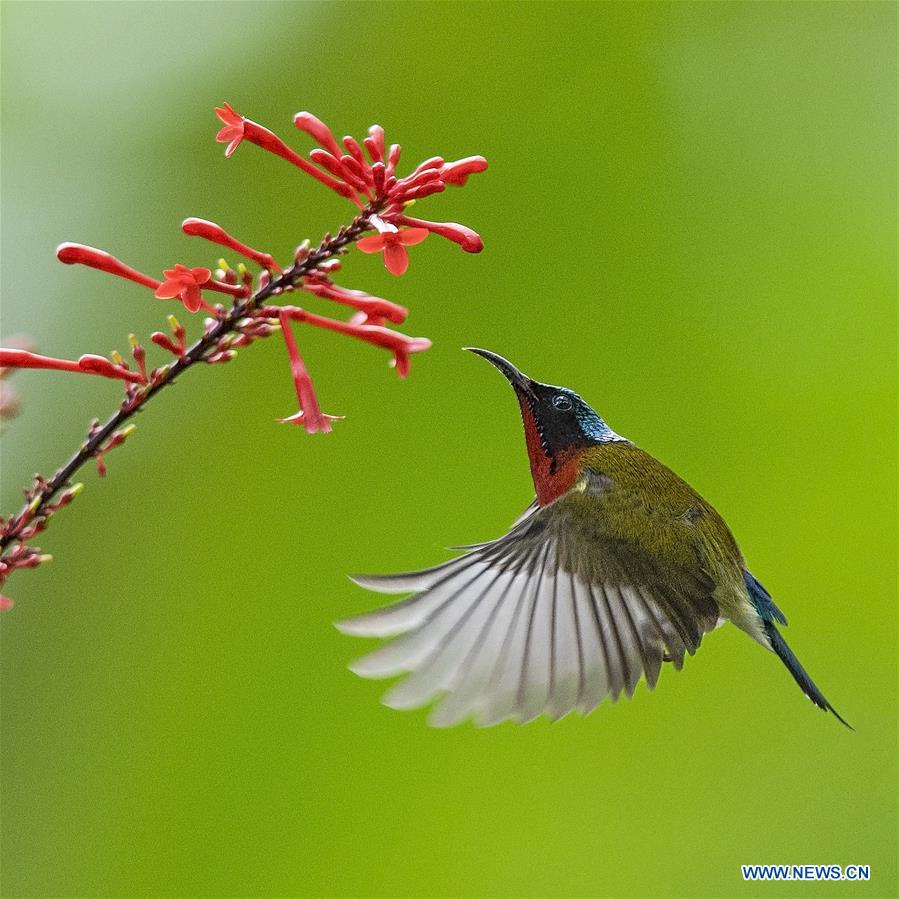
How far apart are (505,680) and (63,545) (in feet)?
10.3

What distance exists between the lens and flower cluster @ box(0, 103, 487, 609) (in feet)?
5.61

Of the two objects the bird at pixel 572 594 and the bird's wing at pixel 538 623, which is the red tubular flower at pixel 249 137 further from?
the bird's wing at pixel 538 623

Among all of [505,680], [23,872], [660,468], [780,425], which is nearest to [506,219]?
[780,425]

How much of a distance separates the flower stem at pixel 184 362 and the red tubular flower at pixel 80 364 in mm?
41

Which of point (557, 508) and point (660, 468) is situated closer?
point (557, 508)

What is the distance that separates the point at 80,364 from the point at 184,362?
24 cm

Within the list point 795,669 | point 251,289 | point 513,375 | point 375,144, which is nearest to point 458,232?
point 375,144

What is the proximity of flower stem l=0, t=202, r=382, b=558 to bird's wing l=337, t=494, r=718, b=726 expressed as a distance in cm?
47

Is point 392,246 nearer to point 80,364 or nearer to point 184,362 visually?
point 184,362

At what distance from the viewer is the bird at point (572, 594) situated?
7.16ft

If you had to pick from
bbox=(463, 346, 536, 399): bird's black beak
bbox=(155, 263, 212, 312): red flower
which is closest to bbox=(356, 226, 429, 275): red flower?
bbox=(155, 263, 212, 312): red flower

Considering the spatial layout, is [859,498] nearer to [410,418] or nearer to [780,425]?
[780,425]

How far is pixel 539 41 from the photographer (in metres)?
5.16

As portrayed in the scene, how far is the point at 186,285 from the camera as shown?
1.89 metres
